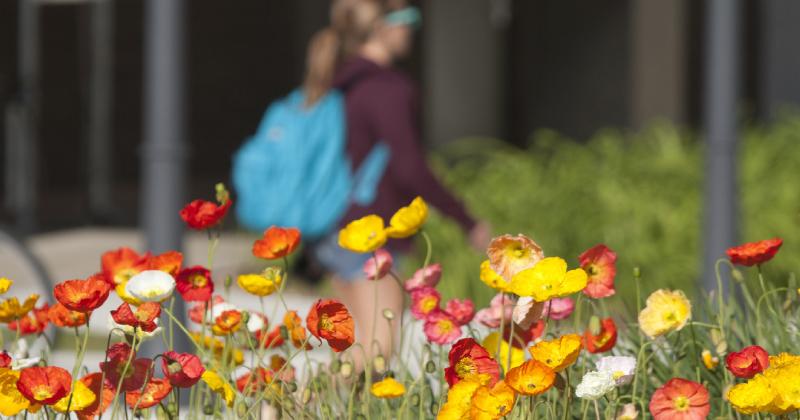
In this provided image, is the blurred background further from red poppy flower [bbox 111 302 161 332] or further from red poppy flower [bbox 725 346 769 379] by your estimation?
red poppy flower [bbox 725 346 769 379]

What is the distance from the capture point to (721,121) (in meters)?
6.10

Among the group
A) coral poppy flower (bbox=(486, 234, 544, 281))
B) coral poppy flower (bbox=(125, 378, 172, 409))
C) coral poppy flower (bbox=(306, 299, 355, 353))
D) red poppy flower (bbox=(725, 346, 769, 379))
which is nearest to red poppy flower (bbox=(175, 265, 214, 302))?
coral poppy flower (bbox=(125, 378, 172, 409))

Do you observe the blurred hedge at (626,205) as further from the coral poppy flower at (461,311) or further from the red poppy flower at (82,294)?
the red poppy flower at (82,294)

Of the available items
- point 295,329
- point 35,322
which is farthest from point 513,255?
point 35,322

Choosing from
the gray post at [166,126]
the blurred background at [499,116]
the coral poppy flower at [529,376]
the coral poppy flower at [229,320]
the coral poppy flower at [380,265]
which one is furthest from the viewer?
the blurred background at [499,116]

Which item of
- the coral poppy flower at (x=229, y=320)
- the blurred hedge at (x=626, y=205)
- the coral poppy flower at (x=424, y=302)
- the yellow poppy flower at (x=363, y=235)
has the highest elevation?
the yellow poppy flower at (x=363, y=235)

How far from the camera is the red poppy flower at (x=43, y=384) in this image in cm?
237

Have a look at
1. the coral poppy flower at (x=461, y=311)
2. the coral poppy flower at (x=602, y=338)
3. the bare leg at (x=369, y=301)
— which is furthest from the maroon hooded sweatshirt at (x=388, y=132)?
the coral poppy flower at (x=602, y=338)

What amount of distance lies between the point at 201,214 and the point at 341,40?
208 centimetres

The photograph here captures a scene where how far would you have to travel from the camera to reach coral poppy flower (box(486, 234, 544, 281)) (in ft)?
8.61

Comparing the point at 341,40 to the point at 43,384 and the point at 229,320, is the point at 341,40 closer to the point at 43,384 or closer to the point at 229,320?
the point at 229,320

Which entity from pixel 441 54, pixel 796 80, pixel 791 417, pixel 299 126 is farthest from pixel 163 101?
pixel 441 54

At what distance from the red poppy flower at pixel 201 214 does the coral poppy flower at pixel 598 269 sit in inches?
26.8

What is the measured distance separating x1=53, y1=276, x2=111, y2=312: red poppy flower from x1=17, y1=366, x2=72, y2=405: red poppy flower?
120 millimetres
